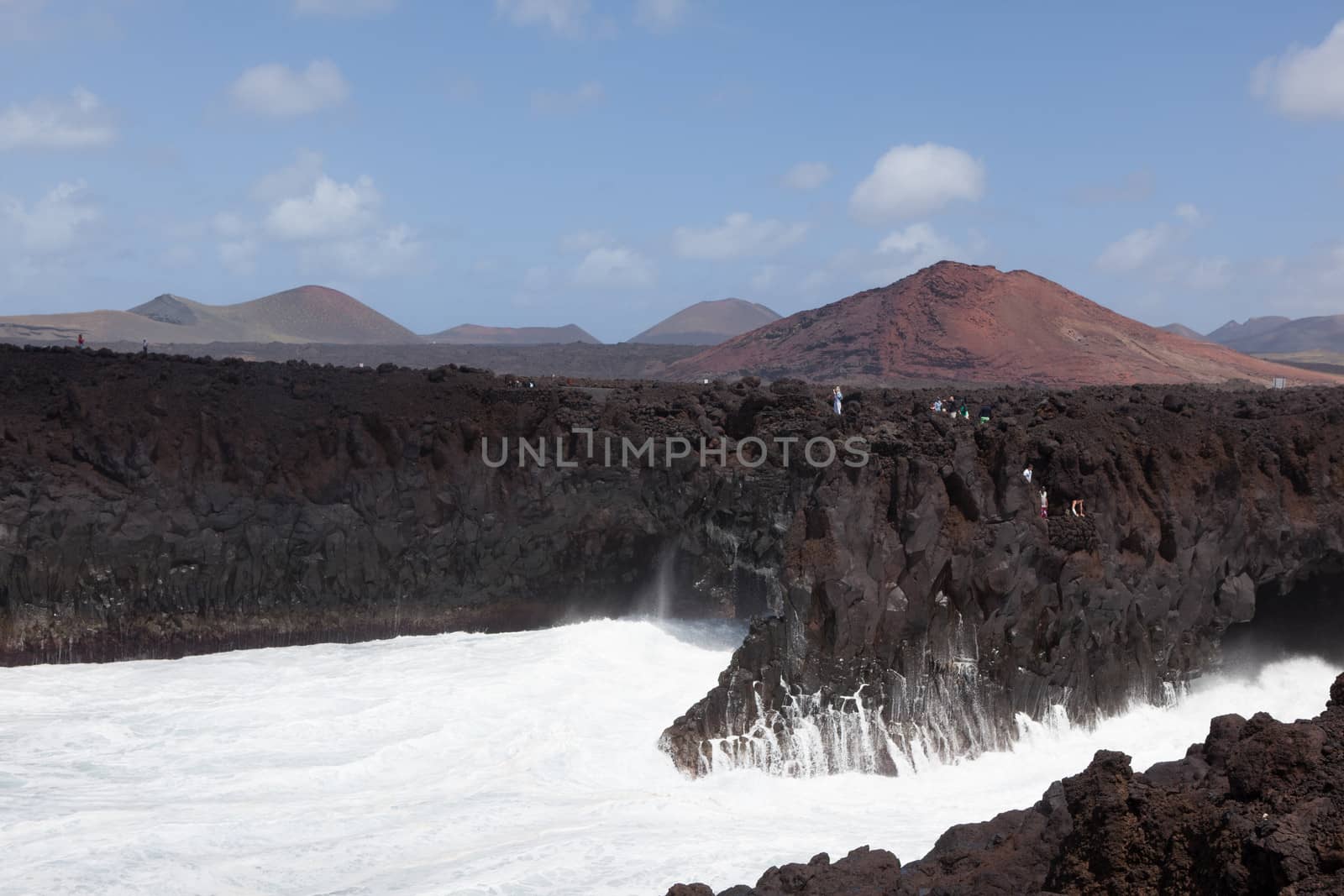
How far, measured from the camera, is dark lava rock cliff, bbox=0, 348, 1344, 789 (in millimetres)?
18250

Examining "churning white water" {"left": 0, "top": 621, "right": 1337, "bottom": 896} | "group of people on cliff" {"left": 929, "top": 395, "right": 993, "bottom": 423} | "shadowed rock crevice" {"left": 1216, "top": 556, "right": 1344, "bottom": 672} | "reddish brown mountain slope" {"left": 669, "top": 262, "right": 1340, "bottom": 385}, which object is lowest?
"churning white water" {"left": 0, "top": 621, "right": 1337, "bottom": 896}

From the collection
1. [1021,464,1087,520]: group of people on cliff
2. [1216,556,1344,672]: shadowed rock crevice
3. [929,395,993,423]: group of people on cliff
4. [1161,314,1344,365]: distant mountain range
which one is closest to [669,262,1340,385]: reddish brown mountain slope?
[929,395,993,423]: group of people on cliff

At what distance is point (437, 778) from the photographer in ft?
58.5

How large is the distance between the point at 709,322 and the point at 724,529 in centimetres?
8797

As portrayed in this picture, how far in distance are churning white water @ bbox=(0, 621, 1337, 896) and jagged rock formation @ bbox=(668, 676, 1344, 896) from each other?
3803 mm

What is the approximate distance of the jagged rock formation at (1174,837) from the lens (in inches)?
298

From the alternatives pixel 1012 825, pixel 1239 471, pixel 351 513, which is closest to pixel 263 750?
pixel 351 513

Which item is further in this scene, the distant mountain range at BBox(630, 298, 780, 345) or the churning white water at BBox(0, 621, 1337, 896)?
the distant mountain range at BBox(630, 298, 780, 345)

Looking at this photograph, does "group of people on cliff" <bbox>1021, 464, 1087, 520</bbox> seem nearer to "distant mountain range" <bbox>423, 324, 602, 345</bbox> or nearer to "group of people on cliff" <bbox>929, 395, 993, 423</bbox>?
"group of people on cliff" <bbox>929, 395, 993, 423</bbox>

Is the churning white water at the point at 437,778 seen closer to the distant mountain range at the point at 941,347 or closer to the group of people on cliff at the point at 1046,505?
the group of people on cliff at the point at 1046,505

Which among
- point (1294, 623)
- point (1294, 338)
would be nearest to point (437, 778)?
point (1294, 623)

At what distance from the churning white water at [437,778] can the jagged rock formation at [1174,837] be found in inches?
150

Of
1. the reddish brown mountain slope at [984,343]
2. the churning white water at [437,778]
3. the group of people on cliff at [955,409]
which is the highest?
the reddish brown mountain slope at [984,343]

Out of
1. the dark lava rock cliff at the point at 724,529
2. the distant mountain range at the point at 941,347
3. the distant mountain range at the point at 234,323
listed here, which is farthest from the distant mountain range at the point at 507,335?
the dark lava rock cliff at the point at 724,529
